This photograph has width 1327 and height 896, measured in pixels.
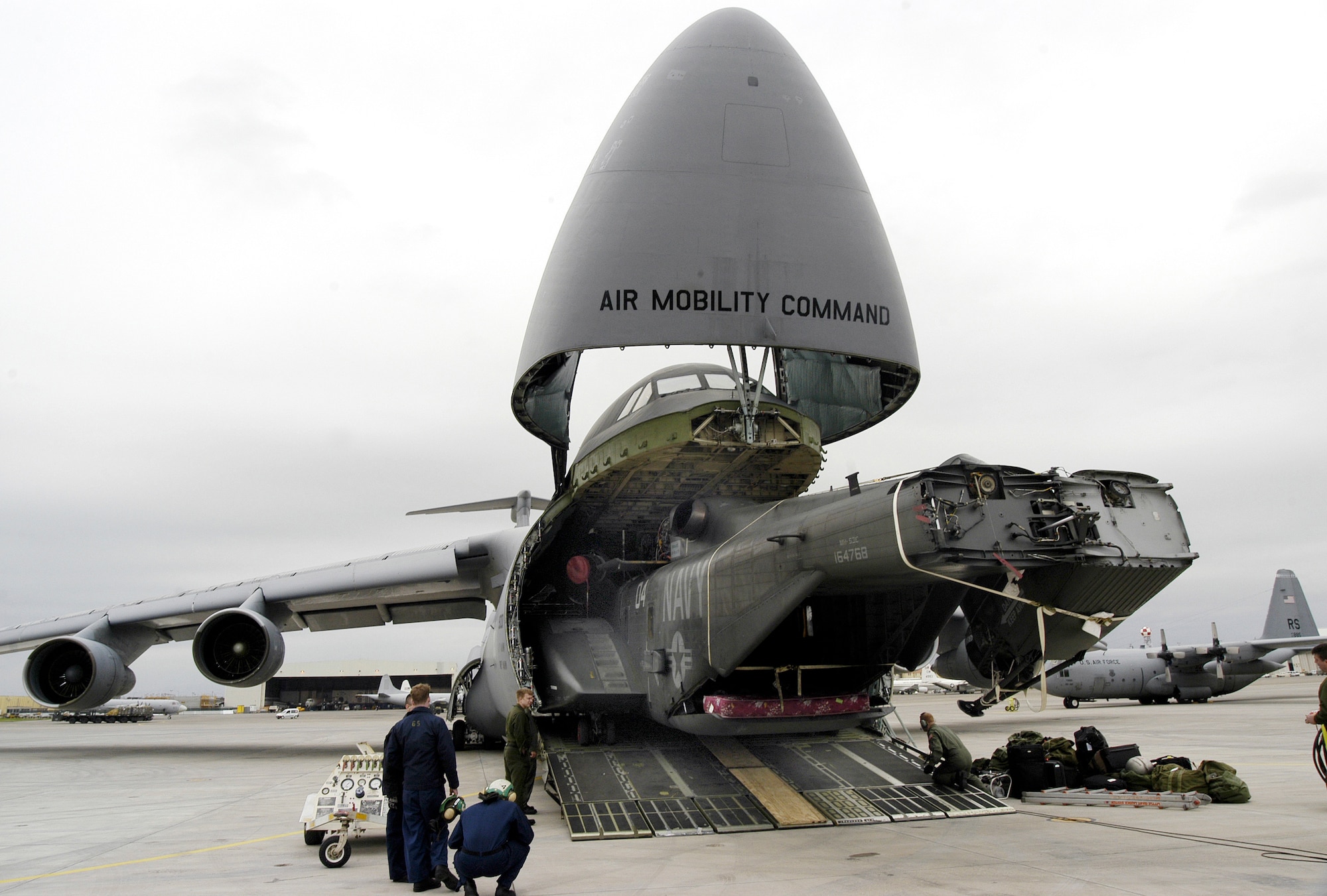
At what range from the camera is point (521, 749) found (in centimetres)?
755

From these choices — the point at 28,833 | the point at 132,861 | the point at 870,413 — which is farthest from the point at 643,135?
the point at 28,833

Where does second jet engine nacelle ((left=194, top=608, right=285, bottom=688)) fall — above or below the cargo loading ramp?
above

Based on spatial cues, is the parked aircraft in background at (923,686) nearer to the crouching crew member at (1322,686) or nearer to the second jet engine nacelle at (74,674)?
the second jet engine nacelle at (74,674)

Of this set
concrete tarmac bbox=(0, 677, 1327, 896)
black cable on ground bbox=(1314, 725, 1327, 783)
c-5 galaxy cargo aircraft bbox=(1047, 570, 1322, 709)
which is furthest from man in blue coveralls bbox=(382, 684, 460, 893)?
c-5 galaxy cargo aircraft bbox=(1047, 570, 1322, 709)

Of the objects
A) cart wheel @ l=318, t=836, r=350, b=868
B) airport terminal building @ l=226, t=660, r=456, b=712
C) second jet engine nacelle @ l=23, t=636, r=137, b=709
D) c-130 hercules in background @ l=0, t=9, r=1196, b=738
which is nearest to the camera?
c-130 hercules in background @ l=0, t=9, r=1196, b=738

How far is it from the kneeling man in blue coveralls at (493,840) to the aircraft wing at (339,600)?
9.36 m

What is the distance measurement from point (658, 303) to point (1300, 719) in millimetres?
19786

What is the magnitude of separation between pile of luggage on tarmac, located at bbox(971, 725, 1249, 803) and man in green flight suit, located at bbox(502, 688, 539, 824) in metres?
4.11

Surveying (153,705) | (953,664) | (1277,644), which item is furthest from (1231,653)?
(153,705)

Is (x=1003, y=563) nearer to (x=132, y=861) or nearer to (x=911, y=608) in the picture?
(x=911, y=608)

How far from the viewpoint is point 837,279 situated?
26.0 ft

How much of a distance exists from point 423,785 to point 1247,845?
18.1 feet

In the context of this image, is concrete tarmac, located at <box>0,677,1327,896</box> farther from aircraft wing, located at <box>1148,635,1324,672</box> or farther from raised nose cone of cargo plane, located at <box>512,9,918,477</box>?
aircraft wing, located at <box>1148,635,1324,672</box>

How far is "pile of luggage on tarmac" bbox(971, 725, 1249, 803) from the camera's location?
7.95 meters
